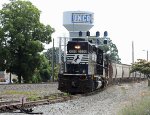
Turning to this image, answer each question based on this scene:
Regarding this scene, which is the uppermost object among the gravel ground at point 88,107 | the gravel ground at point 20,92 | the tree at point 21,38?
the tree at point 21,38

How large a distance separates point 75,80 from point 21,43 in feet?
99.8

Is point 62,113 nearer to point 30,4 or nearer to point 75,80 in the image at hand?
point 75,80

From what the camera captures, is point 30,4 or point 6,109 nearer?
point 6,109

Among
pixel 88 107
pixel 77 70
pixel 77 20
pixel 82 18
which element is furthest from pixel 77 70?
pixel 82 18

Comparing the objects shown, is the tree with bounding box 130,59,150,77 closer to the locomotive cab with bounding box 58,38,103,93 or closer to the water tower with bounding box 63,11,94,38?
the water tower with bounding box 63,11,94,38

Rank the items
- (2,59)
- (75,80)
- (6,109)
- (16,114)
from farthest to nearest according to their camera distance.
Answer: (2,59) → (75,80) → (6,109) → (16,114)

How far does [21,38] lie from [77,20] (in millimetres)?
13200

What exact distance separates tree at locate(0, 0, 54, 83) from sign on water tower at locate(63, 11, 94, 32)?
5307 millimetres

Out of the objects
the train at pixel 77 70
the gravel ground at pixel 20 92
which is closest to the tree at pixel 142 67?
the gravel ground at pixel 20 92

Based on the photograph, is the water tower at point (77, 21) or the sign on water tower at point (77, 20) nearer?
the water tower at point (77, 21)

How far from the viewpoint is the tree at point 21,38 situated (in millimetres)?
59469

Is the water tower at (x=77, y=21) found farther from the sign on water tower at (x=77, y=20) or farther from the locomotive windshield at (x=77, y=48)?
the locomotive windshield at (x=77, y=48)

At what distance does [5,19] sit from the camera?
6134 centimetres

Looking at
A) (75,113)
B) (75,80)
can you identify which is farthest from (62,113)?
(75,80)
